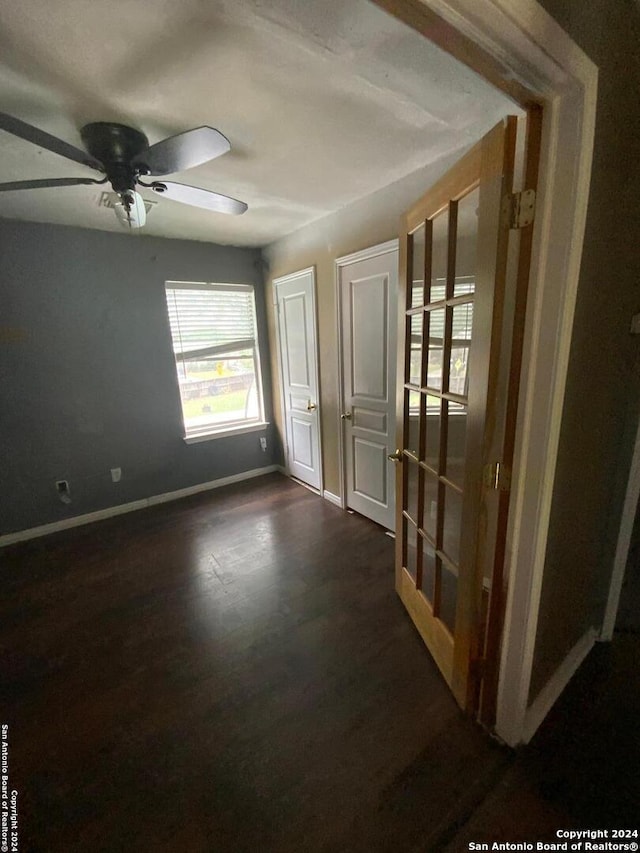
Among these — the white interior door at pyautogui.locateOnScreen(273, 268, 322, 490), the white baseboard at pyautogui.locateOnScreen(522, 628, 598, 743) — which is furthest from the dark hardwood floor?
the white interior door at pyautogui.locateOnScreen(273, 268, 322, 490)

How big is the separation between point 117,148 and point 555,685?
2921 millimetres

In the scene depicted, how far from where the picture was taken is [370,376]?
2494 mm

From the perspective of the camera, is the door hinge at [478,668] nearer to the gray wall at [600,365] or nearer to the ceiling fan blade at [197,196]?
the gray wall at [600,365]

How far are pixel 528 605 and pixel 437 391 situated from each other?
0.80 meters

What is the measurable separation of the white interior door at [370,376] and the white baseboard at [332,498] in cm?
20

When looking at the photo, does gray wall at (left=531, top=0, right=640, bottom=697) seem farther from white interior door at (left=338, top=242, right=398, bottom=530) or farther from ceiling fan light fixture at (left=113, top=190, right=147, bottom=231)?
ceiling fan light fixture at (left=113, top=190, right=147, bottom=231)

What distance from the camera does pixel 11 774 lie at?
122 cm

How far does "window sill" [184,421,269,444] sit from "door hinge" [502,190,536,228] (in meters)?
3.18

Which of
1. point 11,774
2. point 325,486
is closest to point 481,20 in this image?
point 11,774

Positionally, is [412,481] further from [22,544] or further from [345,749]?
[22,544]

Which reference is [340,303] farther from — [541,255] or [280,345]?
[541,255]

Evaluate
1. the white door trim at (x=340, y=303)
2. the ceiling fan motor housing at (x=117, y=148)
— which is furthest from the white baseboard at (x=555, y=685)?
the ceiling fan motor housing at (x=117, y=148)

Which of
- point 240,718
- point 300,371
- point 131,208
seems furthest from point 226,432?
point 240,718

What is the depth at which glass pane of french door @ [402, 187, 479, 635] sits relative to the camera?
1.29 m
